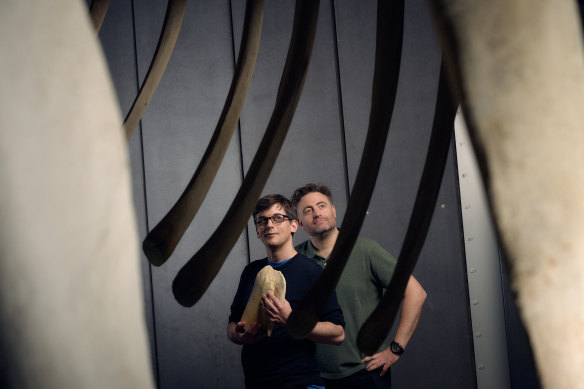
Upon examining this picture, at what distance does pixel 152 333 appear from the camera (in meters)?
3.66

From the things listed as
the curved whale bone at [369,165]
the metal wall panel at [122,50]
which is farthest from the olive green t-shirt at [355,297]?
the metal wall panel at [122,50]

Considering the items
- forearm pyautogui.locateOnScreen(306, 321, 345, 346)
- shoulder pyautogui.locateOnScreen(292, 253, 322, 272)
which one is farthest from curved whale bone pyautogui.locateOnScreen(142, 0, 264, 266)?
shoulder pyautogui.locateOnScreen(292, 253, 322, 272)

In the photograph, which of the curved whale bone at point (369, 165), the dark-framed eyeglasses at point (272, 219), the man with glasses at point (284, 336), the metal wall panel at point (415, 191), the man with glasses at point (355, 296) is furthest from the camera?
the metal wall panel at point (415, 191)

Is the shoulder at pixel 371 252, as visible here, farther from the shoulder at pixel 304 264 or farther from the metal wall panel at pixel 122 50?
the metal wall panel at pixel 122 50

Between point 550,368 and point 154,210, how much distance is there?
11.8ft

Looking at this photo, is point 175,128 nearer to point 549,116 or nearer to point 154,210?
point 154,210

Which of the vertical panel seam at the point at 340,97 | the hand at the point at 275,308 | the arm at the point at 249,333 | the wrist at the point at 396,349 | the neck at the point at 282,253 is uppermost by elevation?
the vertical panel seam at the point at 340,97

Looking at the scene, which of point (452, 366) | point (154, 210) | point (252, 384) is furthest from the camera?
point (154, 210)

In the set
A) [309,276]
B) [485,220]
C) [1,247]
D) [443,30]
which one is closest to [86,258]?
[1,247]

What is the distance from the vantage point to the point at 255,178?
1.66ft

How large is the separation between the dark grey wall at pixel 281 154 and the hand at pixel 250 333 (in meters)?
2.13

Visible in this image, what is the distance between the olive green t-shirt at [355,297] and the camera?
1.98 meters

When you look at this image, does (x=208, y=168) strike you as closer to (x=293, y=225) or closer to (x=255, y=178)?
(x=255, y=178)

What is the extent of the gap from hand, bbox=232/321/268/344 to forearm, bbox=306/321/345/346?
0.47 ft
